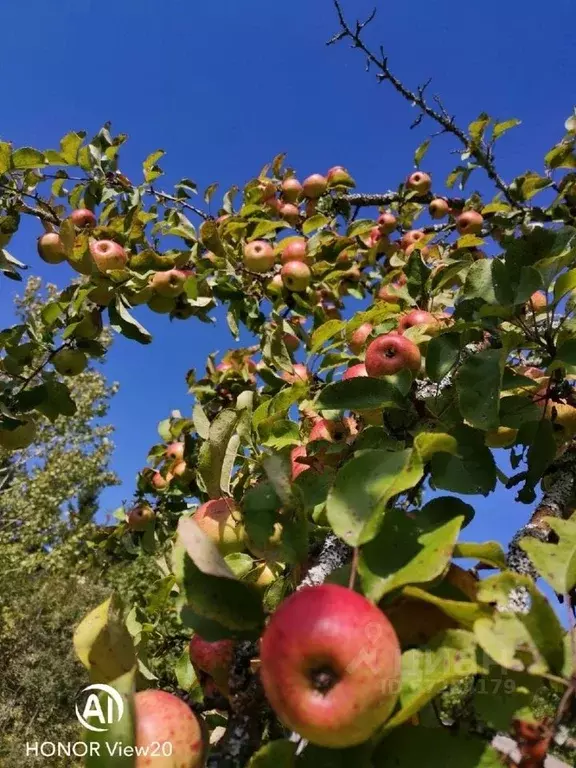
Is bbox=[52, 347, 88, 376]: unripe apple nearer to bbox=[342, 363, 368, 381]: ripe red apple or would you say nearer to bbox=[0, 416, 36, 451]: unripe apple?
bbox=[0, 416, 36, 451]: unripe apple

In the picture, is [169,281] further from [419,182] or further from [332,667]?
[419,182]

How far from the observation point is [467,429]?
3.04ft

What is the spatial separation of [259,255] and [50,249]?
795mm

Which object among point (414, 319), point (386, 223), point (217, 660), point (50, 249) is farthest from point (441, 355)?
point (386, 223)

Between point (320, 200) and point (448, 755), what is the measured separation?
9.61 feet

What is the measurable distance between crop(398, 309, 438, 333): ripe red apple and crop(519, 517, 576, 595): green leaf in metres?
0.77

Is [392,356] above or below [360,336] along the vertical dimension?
below

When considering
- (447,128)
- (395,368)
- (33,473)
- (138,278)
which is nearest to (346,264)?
(447,128)

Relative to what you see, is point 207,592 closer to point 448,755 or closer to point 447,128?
point 448,755

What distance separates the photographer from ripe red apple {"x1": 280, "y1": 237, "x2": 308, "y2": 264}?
2.39 metres

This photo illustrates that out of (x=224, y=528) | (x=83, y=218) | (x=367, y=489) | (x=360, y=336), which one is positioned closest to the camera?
(x=367, y=489)

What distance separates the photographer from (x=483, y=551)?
0.62 meters

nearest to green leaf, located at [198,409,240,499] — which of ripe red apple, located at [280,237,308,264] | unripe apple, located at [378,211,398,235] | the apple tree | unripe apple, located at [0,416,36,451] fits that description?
the apple tree

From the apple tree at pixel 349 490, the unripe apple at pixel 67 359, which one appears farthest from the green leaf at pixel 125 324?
the unripe apple at pixel 67 359
